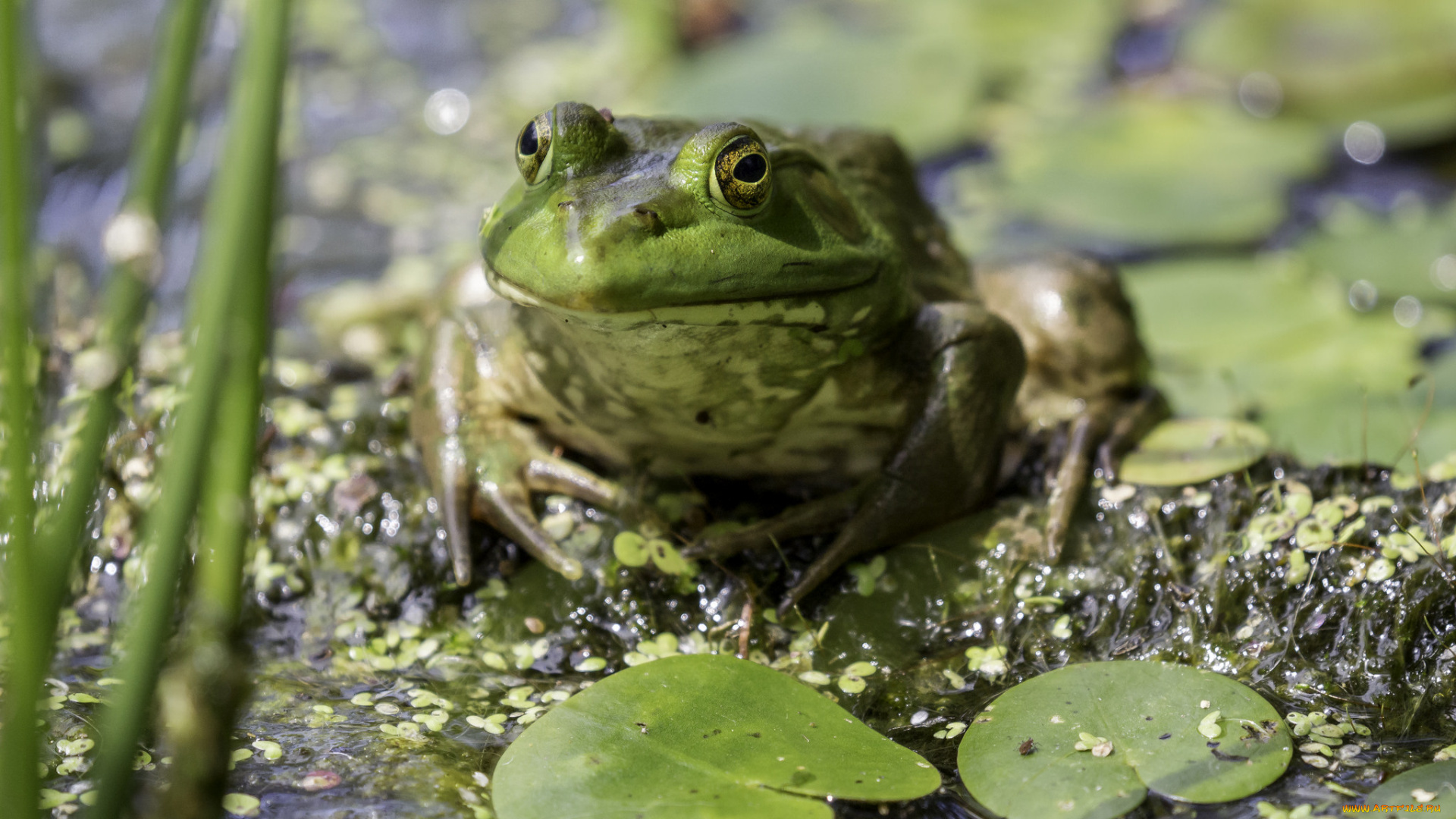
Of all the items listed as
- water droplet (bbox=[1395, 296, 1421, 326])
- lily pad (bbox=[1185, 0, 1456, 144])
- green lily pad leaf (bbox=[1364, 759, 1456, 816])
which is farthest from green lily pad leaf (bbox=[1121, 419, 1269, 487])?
lily pad (bbox=[1185, 0, 1456, 144])

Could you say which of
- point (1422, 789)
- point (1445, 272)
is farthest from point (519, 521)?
point (1445, 272)

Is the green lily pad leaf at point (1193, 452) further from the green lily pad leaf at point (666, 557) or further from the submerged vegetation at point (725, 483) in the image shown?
the green lily pad leaf at point (666, 557)

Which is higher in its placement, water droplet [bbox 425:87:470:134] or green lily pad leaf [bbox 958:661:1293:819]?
water droplet [bbox 425:87:470:134]

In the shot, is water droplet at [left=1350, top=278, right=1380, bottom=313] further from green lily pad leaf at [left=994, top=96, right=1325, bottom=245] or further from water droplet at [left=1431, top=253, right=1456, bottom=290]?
green lily pad leaf at [left=994, top=96, right=1325, bottom=245]

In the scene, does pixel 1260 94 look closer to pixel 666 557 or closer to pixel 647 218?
pixel 666 557

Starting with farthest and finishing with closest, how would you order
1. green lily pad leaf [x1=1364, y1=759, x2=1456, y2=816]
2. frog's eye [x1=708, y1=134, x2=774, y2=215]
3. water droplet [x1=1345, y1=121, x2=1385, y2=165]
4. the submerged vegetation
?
Result: water droplet [x1=1345, y1=121, x2=1385, y2=165], frog's eye [x1=708, y1=134, x2=774, y2=215], green lily pad leaf [x1=1364, y1=759, x2=1456, y2=816], the submerged vegetation

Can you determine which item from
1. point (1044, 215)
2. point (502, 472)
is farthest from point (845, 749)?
point (1044, 215)
